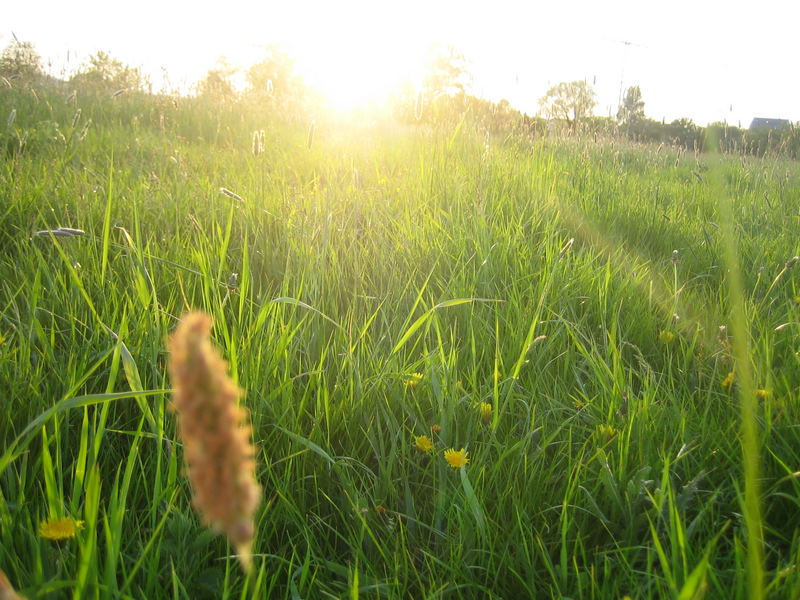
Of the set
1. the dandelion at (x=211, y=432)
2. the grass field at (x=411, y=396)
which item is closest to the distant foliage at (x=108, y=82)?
the grass field at (x=411, y=396)

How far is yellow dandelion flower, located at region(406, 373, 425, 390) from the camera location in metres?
1.45

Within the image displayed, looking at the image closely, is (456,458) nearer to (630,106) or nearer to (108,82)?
(630,106)

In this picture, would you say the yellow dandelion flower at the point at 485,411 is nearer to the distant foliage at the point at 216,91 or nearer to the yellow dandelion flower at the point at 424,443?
the yellow dandelion flower at the point at 424,443

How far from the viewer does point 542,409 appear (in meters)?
1.48

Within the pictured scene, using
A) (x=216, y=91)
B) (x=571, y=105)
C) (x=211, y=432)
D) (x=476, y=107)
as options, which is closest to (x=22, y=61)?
(x=216, y=91)

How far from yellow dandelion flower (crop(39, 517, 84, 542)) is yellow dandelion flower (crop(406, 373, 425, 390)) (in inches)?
31.3

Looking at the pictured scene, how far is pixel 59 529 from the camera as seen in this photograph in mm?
900

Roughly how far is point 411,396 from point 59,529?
0.84 m

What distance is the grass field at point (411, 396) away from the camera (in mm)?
998

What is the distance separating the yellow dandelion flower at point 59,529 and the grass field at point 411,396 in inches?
0.8

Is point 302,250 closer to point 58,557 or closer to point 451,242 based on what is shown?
point 451,242

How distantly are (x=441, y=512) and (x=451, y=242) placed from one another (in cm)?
139

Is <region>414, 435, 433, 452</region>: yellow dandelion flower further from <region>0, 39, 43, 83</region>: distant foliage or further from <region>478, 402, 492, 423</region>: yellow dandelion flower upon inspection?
<region>0, 39, 43, 83</region>: distant foliage

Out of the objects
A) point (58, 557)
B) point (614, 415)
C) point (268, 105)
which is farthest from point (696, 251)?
point (268, 105)
